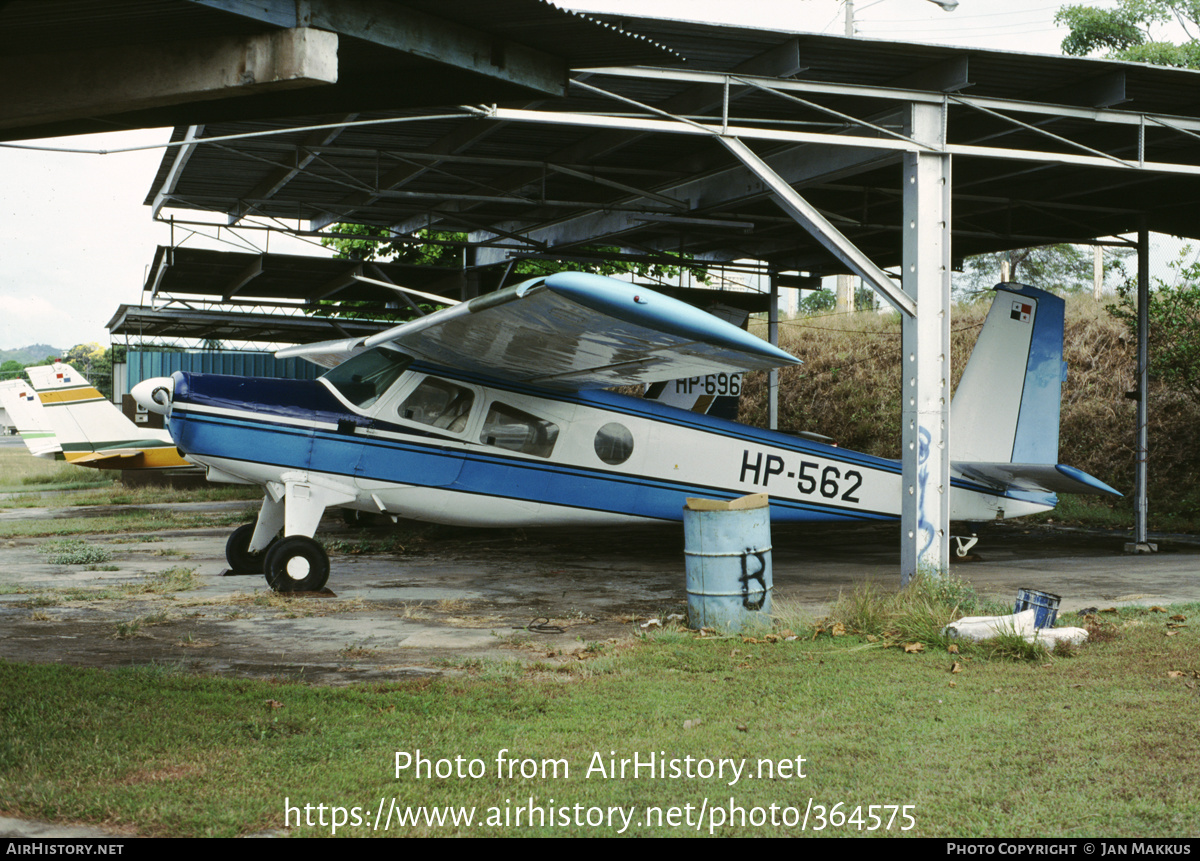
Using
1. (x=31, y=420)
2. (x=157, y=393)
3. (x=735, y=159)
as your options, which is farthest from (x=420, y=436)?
(x=31, y=420)

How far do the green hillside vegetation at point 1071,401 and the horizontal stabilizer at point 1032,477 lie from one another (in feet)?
22.7

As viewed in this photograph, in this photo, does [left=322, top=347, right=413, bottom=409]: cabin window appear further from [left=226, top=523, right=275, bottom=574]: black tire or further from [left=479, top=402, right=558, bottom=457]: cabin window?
[left=226, top=523, right=275, bottom=574]: black tire

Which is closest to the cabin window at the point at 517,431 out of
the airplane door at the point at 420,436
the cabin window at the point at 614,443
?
the airplane door at the point at 420,436

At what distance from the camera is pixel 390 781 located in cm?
403

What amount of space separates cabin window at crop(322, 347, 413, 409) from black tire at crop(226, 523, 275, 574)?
1.94 m

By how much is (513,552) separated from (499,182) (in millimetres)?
5168

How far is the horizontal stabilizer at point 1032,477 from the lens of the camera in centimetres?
993

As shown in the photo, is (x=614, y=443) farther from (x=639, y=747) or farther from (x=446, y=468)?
(x=639, y=747)

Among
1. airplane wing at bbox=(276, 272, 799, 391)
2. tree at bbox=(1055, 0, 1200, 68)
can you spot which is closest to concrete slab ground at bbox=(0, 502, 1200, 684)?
airplane wing at bbox=(276, 272, 799, 391)

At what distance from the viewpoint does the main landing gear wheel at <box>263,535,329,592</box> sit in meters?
8.87

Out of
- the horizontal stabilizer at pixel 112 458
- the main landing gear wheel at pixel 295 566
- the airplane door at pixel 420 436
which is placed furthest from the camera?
the horizontal stabilizer at pixel 112 458

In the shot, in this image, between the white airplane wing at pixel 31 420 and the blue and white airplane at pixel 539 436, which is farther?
the white airplane wing at pixel 31 420

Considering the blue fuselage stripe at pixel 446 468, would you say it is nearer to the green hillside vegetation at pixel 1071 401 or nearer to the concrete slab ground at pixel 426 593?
the concrete slab ground at pixel 426 593

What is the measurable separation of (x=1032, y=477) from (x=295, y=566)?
7.88 meters
